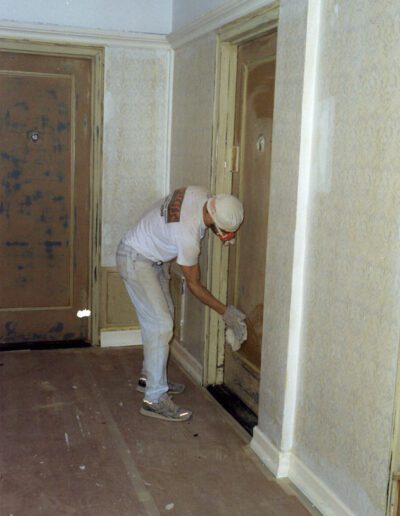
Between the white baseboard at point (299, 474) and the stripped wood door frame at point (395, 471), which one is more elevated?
the stripped wood door frame at point (395, 471)

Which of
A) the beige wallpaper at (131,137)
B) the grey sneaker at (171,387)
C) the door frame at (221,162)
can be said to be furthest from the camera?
the beige wallpaper at (131,137)

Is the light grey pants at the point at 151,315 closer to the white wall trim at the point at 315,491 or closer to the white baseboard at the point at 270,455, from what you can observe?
the white baseboard at the point at 270,455

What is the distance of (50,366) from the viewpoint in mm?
4539

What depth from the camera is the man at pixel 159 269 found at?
11.4 ft

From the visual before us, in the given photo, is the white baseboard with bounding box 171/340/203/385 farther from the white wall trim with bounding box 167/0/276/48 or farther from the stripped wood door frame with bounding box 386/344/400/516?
the white wall trim with bounding box 167/0/276/48

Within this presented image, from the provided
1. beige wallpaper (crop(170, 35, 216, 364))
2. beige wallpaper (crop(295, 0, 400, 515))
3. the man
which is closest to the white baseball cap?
the man

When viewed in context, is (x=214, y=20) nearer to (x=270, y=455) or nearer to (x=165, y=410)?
(x=165, y=410)

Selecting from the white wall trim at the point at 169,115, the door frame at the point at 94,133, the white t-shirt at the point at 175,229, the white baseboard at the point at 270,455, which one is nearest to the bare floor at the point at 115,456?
the white baseboard at the point at 270,455

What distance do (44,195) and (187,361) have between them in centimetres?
164

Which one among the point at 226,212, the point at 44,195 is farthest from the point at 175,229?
the point at 44,195

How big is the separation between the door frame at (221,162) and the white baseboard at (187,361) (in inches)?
3.6

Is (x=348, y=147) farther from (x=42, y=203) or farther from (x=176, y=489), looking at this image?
(x=42, y=203)

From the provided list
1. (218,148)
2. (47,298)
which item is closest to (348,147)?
(218,148)

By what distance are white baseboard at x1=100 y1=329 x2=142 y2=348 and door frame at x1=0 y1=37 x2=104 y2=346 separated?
6cm
